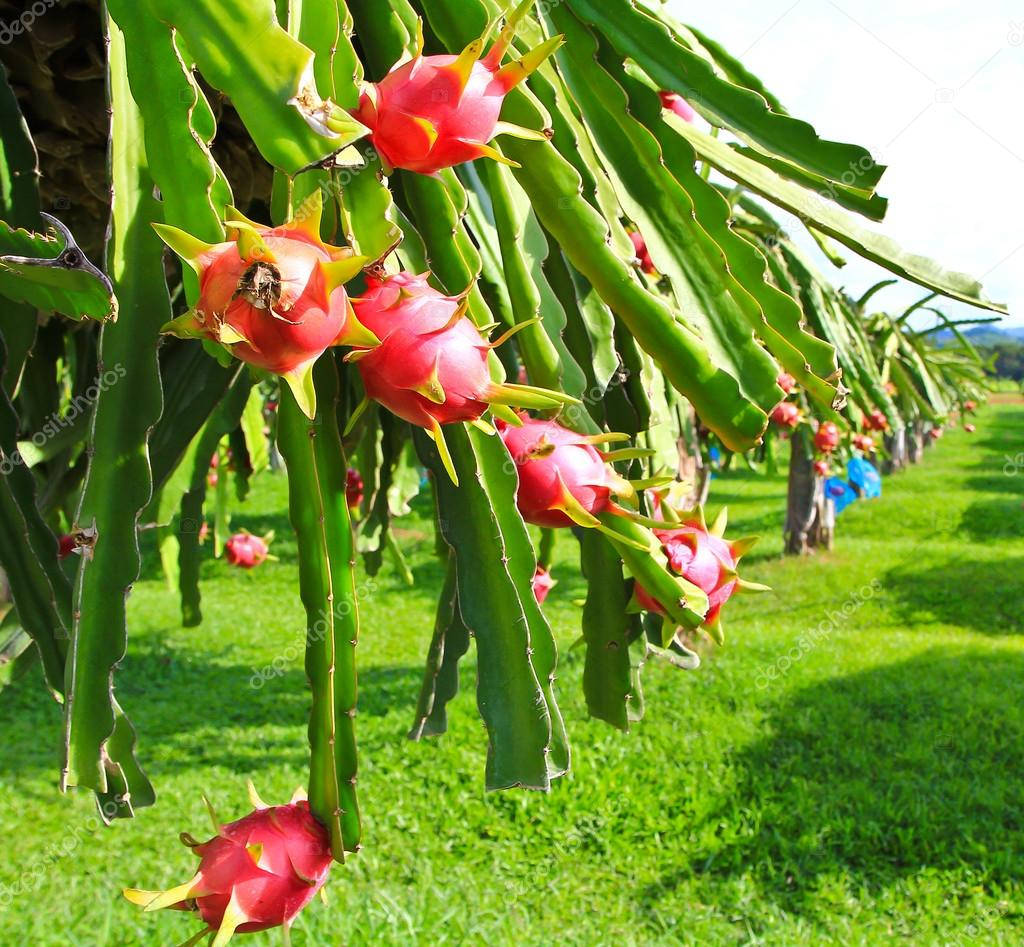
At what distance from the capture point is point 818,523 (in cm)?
820

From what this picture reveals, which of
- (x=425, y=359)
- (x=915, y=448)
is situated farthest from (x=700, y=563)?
(x=915, y=448)

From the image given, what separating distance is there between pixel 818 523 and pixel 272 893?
8132mm

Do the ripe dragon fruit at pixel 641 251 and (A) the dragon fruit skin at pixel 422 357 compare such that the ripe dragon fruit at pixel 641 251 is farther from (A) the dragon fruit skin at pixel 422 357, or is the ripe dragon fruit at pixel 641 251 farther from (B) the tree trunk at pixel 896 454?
(B) the tree trunk at pixel 896 454

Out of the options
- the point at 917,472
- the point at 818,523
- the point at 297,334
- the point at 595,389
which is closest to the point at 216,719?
the point at 595,389

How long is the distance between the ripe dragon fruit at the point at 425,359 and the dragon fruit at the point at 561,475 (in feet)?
0.46

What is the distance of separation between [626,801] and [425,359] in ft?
10.9

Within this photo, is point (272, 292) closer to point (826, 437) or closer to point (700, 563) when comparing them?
point (700, 563)

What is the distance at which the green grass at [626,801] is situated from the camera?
8.88 ft

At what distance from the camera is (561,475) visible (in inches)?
25.1

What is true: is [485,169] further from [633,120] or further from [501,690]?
[501,690]

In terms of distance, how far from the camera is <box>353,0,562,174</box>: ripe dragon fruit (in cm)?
49

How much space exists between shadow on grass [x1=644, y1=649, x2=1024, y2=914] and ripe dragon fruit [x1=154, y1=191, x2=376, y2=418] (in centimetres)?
287

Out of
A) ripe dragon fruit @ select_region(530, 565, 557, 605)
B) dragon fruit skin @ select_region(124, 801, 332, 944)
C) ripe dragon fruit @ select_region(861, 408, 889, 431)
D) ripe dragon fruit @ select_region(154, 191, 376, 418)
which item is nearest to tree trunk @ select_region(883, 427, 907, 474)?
ripe dragon fruit @ select_region(861, 408, 889, 431)

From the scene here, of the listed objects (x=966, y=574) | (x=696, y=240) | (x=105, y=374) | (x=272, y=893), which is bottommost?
(x=966, y=574)
